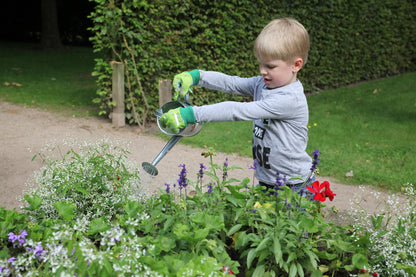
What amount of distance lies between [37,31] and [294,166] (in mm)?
21111

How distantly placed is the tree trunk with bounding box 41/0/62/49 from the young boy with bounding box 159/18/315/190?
1568cm

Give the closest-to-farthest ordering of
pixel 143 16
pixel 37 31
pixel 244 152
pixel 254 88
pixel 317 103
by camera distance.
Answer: pixel 254 88 → pixel 244 152 → pixel 143 16 → pixel 317 103 → pixel 37 31

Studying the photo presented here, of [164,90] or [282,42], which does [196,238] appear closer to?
[282,42]

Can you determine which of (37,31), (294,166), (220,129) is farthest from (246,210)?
(37,31)

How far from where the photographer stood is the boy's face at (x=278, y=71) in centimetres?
219

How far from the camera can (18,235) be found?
1596mm

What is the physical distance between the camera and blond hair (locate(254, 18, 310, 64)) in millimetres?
2139

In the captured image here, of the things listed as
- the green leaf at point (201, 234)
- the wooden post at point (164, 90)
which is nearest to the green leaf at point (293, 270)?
the green leaf at point (201, 234)

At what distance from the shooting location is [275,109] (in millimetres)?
2129

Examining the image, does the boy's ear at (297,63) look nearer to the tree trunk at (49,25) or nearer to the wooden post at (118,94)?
the wooden post at (118,94)

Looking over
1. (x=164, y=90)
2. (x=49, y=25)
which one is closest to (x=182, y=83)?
(x=164, y=90)

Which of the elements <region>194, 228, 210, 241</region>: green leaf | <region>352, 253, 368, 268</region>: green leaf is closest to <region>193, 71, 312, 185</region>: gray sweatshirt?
<region>194, 228, 210, 241</region>: green leaf

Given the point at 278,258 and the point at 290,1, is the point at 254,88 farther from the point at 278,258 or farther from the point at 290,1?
the point at 290,1

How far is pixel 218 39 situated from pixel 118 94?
227 cm
